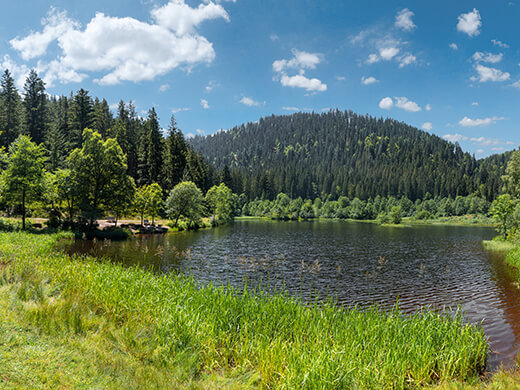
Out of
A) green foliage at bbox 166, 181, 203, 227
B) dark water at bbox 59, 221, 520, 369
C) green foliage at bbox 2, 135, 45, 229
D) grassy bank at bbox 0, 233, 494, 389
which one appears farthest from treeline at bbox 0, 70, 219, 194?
grassy bank at bbox 0, 233, 494, 389

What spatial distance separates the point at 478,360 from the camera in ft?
36.3

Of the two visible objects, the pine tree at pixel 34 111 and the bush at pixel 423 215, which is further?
the bush at pixel 423 215

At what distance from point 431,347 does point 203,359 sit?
7.20 metres

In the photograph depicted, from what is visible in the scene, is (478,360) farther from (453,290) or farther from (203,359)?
(453,290)

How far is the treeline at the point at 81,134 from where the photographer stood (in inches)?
2987

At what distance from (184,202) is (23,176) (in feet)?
109

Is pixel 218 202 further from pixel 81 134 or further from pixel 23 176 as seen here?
pixel 23 176

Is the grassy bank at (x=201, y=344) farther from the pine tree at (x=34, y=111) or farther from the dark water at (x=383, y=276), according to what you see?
the pine tree at (x=34, y=111)

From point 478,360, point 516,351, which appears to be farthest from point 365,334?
point 516,351

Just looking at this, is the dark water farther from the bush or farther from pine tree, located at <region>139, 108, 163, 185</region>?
the bush

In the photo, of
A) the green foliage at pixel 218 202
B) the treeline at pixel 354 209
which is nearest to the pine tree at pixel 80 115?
the green foliage at pixel 218 202

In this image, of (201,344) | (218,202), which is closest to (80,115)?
(218,202)

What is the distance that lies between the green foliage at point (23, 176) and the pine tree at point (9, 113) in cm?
4165

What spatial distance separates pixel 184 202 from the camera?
70312 mm
